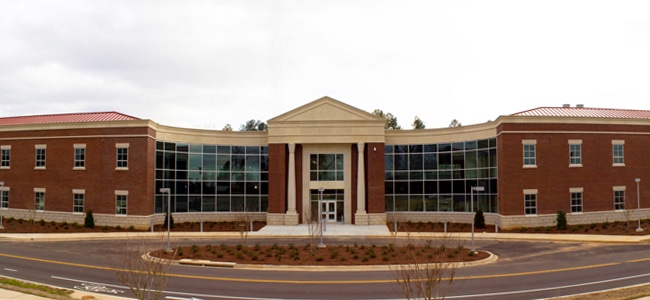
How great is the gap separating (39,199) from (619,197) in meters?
48.1

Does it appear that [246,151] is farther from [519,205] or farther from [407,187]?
[519,205]

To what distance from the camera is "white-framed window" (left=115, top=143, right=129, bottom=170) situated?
129ft

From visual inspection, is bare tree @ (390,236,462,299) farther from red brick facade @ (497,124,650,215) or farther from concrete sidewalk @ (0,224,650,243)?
red brick facade @ (497,124,650,215)

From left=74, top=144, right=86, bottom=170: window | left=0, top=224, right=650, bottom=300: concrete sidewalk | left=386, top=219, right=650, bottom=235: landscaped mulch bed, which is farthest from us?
left=74, top=144, right=86, bottom=170: window

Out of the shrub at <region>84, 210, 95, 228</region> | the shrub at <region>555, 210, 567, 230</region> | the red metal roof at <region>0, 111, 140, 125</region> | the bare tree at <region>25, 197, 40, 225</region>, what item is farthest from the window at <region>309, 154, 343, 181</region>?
the bare tree at <region>25, 197, 40, 225</region>

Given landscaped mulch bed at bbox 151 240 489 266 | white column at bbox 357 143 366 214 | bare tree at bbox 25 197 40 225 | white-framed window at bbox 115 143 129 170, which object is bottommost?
landscaped mulch bed at bbox 151 240 489 266

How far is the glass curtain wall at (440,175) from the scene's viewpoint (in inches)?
1593

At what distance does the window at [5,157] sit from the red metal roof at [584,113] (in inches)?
1723

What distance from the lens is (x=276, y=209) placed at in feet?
139

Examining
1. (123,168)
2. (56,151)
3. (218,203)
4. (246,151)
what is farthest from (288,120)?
Answer: (56,151)

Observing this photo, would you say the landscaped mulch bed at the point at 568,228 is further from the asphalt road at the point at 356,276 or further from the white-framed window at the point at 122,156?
the white-framed window at the point at 122,156

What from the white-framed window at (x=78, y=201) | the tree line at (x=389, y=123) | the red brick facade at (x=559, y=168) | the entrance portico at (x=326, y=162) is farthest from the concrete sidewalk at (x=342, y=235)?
the tree line at (x=389, y=123)

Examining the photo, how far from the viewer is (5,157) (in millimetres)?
44000

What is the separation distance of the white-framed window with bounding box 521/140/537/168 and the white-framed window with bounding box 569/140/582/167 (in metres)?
2.96
